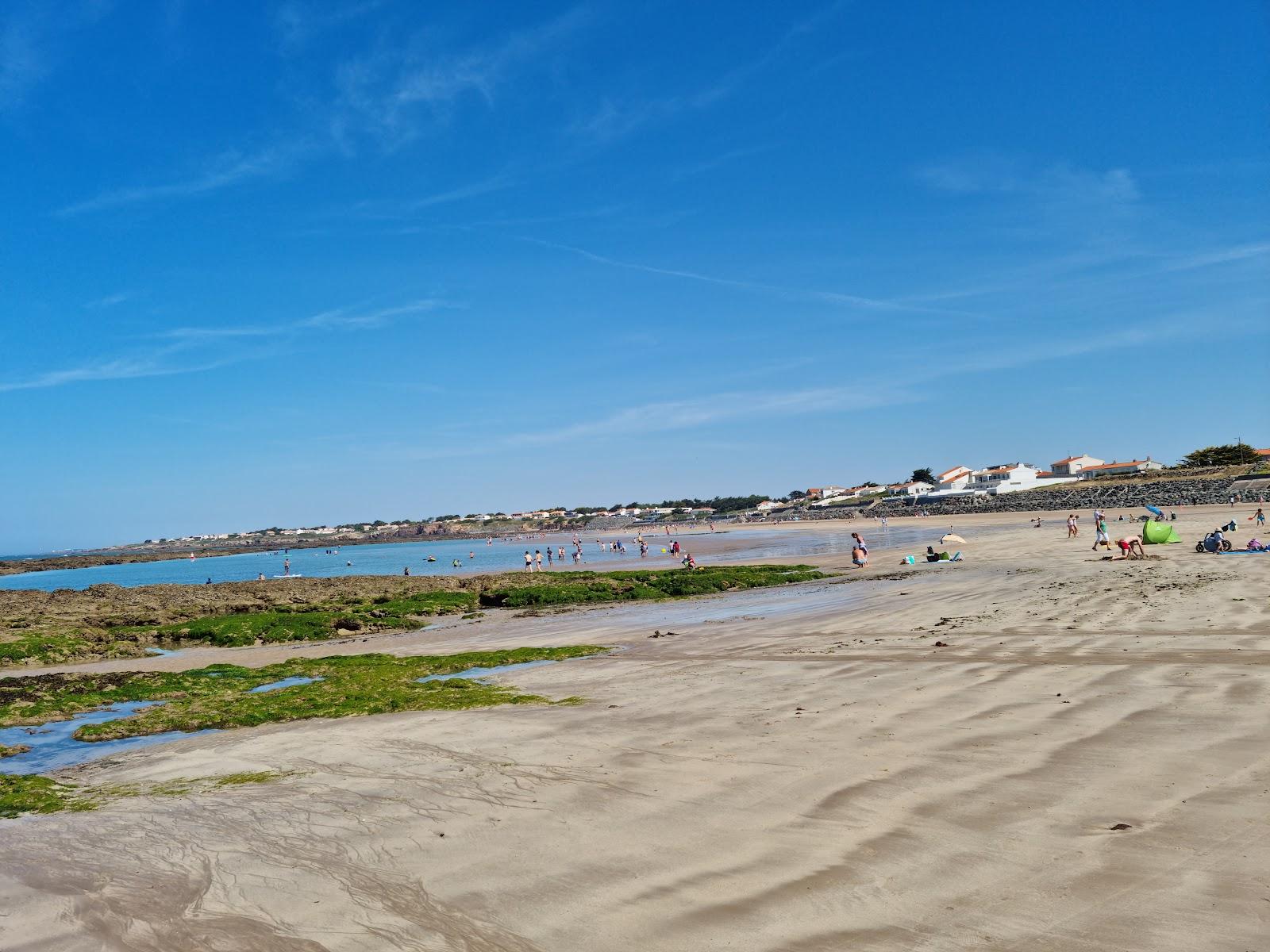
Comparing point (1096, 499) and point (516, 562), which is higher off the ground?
point (1096, 499)

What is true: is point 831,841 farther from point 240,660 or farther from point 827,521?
point 827,521

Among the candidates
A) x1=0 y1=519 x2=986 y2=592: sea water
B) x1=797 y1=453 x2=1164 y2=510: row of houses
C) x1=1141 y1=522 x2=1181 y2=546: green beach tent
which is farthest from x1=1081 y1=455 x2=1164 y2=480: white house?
x1=1141 y1=522 x2=1181 y2=546: green beach tent

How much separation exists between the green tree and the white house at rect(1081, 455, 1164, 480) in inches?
330

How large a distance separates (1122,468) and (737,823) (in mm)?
129454

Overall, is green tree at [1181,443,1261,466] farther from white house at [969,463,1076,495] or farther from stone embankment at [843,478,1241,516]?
white house at [969,463,1076,495]

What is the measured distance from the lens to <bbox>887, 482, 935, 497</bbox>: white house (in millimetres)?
150125

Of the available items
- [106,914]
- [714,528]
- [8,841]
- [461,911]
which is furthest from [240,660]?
[714,528]

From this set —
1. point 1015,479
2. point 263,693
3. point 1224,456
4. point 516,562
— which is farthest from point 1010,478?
point 263,693

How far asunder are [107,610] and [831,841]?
37150mm

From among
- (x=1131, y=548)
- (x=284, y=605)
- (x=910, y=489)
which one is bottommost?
(x=284, y=605)

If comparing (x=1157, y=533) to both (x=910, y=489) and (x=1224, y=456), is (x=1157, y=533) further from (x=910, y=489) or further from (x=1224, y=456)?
(x=910, y=489)

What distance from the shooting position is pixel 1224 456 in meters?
90.9

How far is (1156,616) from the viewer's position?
13445 millimetres

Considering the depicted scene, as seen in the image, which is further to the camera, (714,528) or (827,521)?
(714,528)
